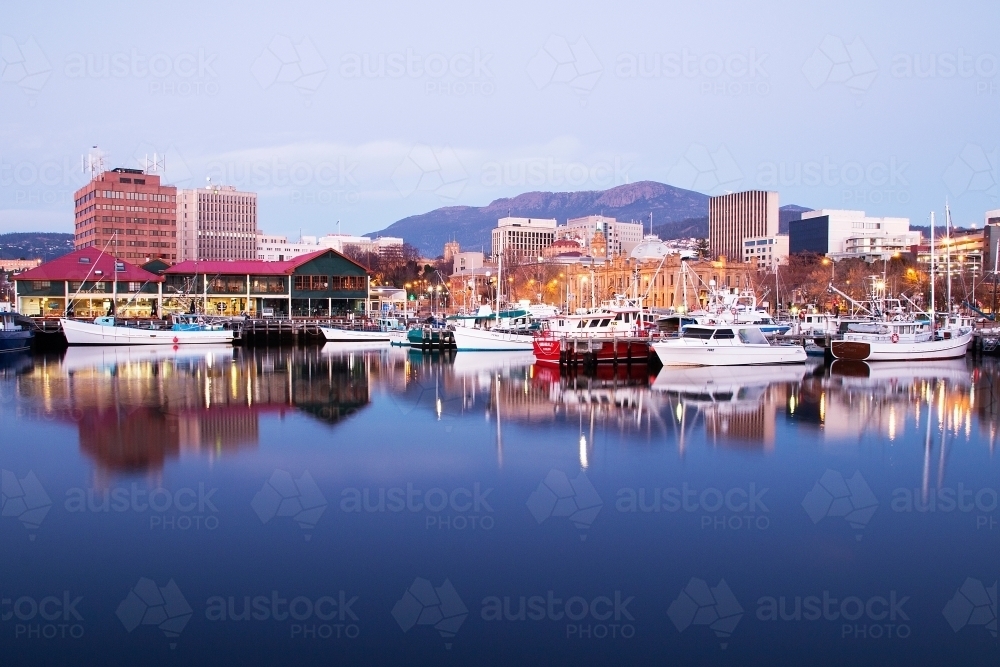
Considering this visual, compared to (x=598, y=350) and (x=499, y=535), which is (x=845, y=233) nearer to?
(x=598, y=350)

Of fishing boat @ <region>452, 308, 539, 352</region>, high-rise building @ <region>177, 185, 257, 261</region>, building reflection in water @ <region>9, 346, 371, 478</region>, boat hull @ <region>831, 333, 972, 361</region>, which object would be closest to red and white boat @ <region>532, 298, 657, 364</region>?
fishing boat @ <region>452, 308, 539, 352</region>

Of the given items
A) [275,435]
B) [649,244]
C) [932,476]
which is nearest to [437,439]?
[275,435]

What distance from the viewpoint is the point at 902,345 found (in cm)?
4572

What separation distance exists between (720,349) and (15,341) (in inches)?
1702

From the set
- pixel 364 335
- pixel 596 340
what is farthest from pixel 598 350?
pixel 364 335

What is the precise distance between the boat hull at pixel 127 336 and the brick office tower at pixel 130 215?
7575 cm

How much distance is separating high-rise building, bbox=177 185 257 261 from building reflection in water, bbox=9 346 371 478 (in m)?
137

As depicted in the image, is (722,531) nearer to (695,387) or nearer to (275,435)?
(275,435)

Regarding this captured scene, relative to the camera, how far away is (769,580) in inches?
456

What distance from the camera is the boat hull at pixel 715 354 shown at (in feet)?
135

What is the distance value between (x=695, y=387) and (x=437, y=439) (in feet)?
48.3

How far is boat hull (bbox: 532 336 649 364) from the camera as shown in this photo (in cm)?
4319

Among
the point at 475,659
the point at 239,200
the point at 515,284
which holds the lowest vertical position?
the point at 475,659

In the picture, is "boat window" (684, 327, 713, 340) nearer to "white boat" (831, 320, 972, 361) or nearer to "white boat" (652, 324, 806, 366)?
"white boat" (652, 324, 806, 366)
